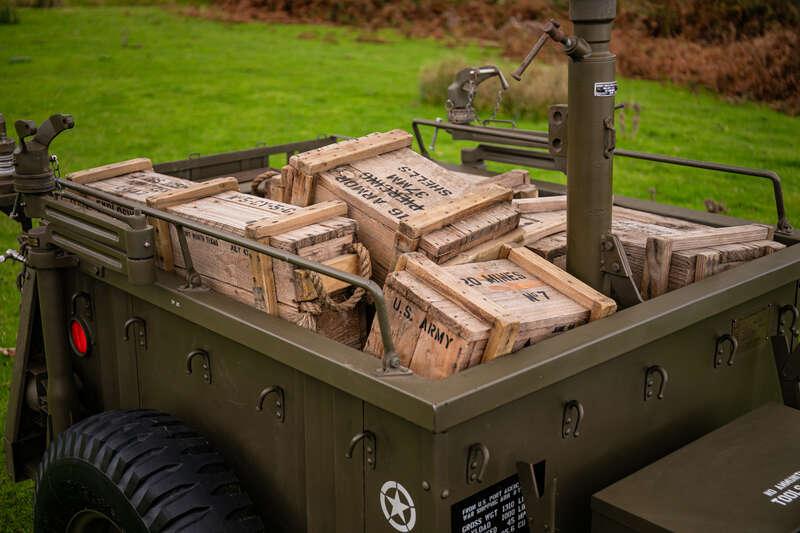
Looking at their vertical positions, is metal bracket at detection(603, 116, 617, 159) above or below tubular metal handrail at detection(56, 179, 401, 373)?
above

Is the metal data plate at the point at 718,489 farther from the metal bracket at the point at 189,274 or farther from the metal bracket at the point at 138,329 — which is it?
the metal bracket at the point at 138,329

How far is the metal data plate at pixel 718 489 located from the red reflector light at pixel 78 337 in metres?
2.27

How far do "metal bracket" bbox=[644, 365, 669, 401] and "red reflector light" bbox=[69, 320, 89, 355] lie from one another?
2.29 meters

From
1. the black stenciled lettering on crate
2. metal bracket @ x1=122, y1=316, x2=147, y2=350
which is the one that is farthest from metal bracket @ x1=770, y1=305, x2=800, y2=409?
metal bracket @ x1=122, y1=316, x2=147, y2=350

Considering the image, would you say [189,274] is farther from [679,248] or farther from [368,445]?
[679,248]

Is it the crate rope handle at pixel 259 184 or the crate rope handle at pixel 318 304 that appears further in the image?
the crate rope handle at pixel 259 184

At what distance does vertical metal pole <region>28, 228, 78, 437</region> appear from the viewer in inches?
164

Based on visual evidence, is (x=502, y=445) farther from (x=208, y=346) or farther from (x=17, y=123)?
(x=17, y=123)

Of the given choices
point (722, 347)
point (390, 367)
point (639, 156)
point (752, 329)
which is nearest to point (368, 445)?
point (390, 367)

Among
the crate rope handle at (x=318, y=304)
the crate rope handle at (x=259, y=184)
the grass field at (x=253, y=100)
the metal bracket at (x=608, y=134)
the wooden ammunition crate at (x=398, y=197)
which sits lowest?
the grass field at (x=253, y=100)

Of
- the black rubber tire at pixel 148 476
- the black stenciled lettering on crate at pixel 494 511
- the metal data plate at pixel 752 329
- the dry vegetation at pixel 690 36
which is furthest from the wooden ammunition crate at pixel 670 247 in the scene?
the dry vegetation at pixel 690 36

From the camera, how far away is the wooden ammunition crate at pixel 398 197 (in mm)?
3689

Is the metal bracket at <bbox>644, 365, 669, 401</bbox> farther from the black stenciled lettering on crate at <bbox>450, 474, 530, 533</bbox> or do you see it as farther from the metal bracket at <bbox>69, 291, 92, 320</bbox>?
the metal bracket at <bbox>69, 291, 92, 320</bbox>

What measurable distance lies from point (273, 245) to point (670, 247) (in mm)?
1456
